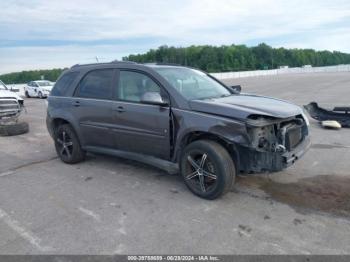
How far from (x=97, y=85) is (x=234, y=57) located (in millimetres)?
105469

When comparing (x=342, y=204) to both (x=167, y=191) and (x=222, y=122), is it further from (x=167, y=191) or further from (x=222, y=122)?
(x=167, y=191)

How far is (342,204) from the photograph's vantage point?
13.5 feet

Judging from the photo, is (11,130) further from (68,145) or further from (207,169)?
(207,169)

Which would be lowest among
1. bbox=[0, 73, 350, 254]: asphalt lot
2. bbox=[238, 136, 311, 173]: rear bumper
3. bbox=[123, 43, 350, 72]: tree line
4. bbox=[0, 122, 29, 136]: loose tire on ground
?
bbox=[0, 73, 350, 254]: asphalt lot

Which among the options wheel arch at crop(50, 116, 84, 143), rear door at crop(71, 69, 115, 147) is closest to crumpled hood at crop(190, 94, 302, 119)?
rear door at crop(71, 69, 115, 147)

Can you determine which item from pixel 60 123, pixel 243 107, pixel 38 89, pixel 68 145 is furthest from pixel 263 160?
pixel 38 89

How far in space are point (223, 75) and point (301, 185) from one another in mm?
57719

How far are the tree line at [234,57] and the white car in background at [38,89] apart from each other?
57355mm

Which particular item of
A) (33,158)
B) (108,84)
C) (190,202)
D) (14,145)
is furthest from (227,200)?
(14,145)

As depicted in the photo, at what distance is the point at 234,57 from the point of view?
106750mm

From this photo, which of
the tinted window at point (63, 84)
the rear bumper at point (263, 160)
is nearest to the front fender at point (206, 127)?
the rear bumper at point (263, 160)

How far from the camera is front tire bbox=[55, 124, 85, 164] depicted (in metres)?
6.14

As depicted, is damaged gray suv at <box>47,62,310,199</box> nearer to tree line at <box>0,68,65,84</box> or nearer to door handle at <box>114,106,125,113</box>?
door handle at <box>114,106,125,113</box>

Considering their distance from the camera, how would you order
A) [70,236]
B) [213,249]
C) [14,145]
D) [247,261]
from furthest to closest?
[14,145]
[70,236]
[213,249]
[247,261]
